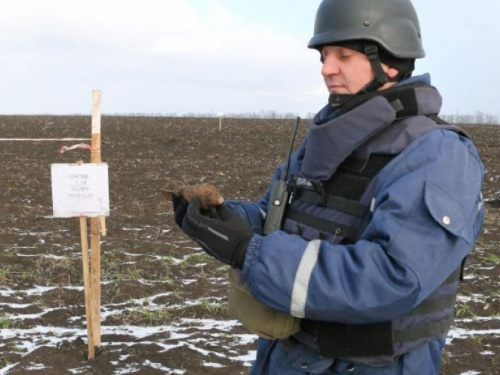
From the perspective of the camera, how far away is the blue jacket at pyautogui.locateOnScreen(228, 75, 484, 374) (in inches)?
61.5

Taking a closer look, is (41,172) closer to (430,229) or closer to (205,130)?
(205,130)

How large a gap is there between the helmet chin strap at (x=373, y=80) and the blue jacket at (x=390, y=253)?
0.97 feet

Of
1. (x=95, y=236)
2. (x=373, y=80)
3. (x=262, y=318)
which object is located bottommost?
(x=95, y=236)

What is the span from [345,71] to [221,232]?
0.69m

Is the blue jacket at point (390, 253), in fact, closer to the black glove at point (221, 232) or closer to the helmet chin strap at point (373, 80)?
the black glove at point (221, 232)

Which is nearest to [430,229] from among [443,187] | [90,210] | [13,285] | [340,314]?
[443,187]

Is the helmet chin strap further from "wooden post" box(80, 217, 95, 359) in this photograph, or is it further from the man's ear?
"wooden post" box(80, 217, 95, 359)

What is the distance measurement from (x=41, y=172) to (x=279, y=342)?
1370cm

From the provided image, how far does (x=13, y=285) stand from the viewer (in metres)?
6.55

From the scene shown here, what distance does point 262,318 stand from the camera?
186 cm

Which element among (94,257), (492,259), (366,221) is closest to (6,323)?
(94,257)

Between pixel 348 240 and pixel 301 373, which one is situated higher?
pixel 348 240

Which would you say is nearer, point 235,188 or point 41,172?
point 235,188

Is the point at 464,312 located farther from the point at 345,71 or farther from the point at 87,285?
the point at 345,71
